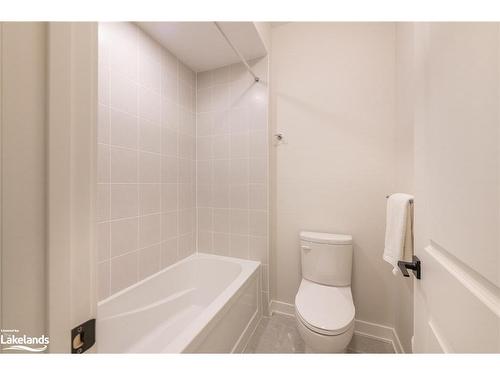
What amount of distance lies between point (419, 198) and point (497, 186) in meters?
0.33

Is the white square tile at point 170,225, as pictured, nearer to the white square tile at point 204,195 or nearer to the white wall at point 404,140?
the white square tile at point 204,195

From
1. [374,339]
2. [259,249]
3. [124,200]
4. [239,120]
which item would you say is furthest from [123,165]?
[374,339]

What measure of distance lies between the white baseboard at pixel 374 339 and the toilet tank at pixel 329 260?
0.42 metres

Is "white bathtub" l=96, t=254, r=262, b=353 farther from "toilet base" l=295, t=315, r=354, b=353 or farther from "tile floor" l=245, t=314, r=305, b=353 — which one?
"toilet base" l=295, t=315, r=354, b=353

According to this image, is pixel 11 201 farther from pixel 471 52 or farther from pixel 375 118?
pixel 375 118

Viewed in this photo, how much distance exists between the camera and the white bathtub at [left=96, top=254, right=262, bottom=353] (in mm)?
1029

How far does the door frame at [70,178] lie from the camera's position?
32 centimetres

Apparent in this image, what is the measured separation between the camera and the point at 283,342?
55.5 inches

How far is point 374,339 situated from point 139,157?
217cm

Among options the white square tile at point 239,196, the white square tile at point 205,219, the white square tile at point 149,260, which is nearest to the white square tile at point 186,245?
the white square tile at point 205,219

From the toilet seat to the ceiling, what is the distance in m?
1.87

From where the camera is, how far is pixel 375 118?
149 cm

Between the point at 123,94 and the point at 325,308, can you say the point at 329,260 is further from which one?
the point at 123,94
